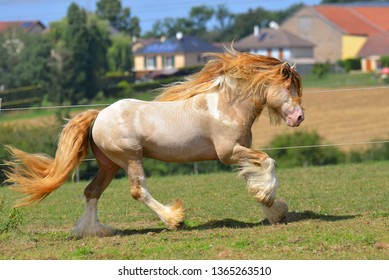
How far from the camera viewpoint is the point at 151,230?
10836 mm

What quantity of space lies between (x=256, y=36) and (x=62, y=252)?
111 metres

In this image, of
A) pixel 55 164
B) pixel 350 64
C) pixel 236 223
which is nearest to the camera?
pixel 55 164

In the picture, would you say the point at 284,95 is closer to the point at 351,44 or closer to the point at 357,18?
the point at 351,44

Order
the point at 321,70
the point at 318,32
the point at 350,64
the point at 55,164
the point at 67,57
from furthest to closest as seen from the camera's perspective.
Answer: the point at 318,32 → the point at 350,64 → the point at 67,57 → the point at 321,70 → the point at 55,164

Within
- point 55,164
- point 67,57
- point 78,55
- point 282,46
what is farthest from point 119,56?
point 55,164

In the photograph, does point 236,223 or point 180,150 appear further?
point 236,223

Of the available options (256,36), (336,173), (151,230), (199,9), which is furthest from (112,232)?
(199,9)

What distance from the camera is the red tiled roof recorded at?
118 metres

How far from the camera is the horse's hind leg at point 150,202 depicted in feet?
34.3

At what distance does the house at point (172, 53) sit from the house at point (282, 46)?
5.23m

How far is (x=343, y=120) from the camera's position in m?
39.8

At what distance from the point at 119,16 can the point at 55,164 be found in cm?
15615

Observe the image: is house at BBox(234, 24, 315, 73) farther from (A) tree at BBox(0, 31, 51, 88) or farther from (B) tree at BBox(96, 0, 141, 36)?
(B) tree at BBox(96, 0, 141, 36)

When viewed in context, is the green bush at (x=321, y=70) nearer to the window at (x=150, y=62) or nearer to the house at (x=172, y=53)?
the house at (x=172, y=53)
